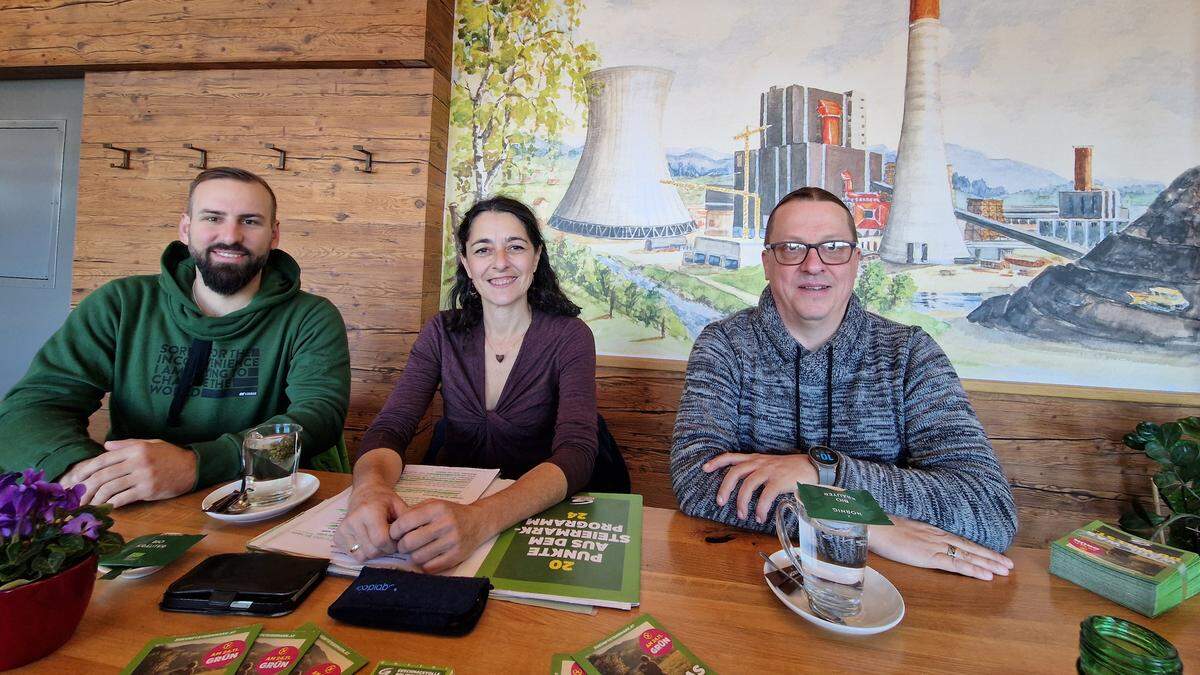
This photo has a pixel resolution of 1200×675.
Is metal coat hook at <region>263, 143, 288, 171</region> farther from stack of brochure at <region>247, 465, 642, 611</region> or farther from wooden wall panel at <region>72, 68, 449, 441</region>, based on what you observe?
stack of brochure at <region>247, 465, 642, 611</region>

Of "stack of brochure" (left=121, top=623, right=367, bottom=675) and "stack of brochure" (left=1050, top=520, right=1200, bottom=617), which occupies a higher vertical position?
"stack of brochure" (left=1050, top=520, right=1200, bottom=617)

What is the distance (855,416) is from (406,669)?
1.07 m

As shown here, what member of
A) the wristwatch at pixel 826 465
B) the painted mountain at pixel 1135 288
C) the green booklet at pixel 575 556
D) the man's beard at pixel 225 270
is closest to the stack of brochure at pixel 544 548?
the green booklet at pixel 575 556

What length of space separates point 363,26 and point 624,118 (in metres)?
1.24

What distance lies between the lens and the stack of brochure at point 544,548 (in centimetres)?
67

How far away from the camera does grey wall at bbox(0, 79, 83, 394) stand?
2.71 metres

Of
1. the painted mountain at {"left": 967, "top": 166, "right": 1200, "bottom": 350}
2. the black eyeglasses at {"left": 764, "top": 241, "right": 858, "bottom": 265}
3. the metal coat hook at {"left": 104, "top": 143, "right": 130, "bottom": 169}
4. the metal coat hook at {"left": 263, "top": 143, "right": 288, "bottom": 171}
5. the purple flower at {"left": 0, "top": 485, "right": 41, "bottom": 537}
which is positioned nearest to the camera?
the purple flower at {"left": 0, "top": 485, "right": 41, "bottom": 537}

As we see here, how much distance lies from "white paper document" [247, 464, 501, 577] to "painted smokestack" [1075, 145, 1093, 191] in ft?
7.98

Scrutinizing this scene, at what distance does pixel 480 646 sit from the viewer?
1.87 feet

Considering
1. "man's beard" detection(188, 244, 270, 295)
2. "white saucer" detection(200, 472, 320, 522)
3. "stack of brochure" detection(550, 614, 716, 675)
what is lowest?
"stack of brochure" detection(550, 614, 716, 675)

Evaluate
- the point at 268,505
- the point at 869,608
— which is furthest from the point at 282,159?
the point at 869,608

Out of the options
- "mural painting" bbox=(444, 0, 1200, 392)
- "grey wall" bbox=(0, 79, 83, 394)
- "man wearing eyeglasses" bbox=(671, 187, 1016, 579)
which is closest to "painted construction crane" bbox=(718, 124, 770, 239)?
"mural painting" bbox=(444, 0, 1200, 392)

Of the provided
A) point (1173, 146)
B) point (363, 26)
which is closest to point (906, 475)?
point (1173, 146)

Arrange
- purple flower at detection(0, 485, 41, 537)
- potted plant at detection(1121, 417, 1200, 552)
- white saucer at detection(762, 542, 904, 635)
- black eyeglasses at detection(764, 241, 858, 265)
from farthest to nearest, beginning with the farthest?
potted plant at detection(1121, 417, 1200, 552), black eyeglasses at detection(764, 241, 858, 265), white saucer at detection(762, 542, 904, 635), purple flower at detection(0, 485, 41, 537)
